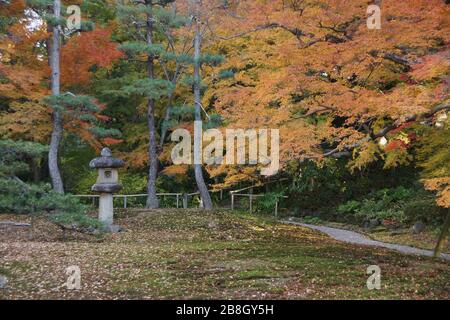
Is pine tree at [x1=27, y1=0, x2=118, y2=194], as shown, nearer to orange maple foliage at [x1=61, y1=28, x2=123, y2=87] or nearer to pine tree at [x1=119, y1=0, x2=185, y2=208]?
orange maple foliage at [x1=61, y1=28, x2=123, y2=87]

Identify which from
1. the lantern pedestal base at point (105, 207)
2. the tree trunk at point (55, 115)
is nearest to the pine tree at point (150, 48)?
the tree trunk at point (55, 115)

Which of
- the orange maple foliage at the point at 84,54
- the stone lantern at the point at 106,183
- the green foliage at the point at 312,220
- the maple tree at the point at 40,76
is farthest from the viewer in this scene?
the green foliage at the point at 312,220

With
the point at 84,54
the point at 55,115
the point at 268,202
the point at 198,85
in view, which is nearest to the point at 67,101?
the point at 55,115

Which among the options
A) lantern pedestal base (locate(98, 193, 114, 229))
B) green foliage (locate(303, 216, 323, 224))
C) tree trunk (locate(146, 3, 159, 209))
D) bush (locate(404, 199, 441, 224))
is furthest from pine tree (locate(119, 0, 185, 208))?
bush (locate(404, 199, 441, 224))

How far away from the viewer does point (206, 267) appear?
27.1ft

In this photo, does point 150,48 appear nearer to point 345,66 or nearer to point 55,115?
point 55,115

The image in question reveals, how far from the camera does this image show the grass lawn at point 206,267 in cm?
655

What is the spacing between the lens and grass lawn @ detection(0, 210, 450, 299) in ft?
21.5

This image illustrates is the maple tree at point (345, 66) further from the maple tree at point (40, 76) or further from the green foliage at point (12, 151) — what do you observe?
the maple tree at point (40, 76)

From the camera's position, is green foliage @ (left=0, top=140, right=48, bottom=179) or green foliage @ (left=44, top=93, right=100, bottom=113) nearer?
green foliage @ (left=0, top=140, right=48, bottom=179)

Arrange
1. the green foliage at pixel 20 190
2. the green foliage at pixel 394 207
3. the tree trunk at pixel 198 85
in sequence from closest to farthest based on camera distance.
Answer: the green foliage at pixel 20 190 → the green foliage at pixel 394 207 → the tree trunk at pixel 198 85

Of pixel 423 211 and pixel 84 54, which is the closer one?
pixel 423 211

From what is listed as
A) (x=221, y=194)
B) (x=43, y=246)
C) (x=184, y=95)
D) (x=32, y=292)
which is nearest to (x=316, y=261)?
(x=32, y=292)
